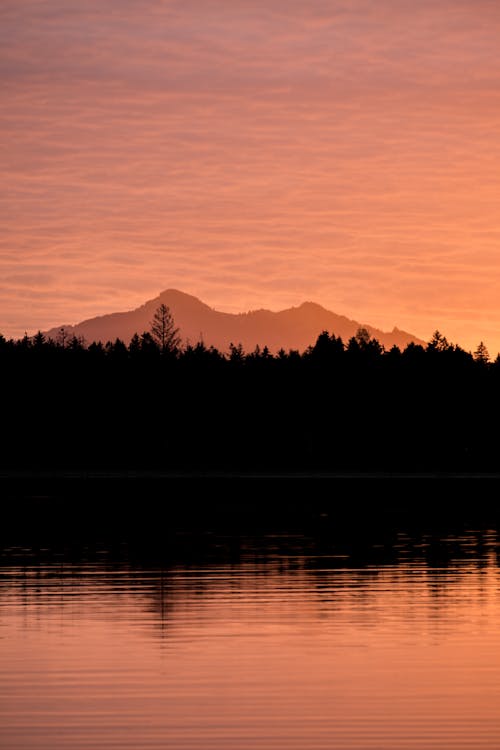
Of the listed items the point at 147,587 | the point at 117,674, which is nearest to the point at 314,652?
the point at 117,674

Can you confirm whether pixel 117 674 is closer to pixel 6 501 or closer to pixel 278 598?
pixel 278 598

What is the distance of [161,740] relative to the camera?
65.4ft

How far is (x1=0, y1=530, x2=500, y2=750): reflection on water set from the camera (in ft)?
67.7

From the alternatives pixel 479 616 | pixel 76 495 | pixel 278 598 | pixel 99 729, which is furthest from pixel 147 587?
pixel 76 495

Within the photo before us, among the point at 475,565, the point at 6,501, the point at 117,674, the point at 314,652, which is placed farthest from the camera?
the point at 6,501

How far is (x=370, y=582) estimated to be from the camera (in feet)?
135

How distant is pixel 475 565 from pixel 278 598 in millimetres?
12036

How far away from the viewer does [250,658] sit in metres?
27.0

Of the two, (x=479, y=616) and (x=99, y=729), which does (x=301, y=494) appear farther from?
(x=99, y=729)

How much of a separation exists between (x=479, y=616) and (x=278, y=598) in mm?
5920

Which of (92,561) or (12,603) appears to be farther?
(92,561)

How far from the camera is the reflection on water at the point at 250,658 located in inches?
813

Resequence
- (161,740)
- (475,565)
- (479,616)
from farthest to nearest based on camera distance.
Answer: (475,565) → (479,616) → (161,740)

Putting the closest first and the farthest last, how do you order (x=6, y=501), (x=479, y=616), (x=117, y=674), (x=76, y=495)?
(x=117, y=674) → (x=479, y=616) → (x=6, y=501) → (x=76, y=495)
